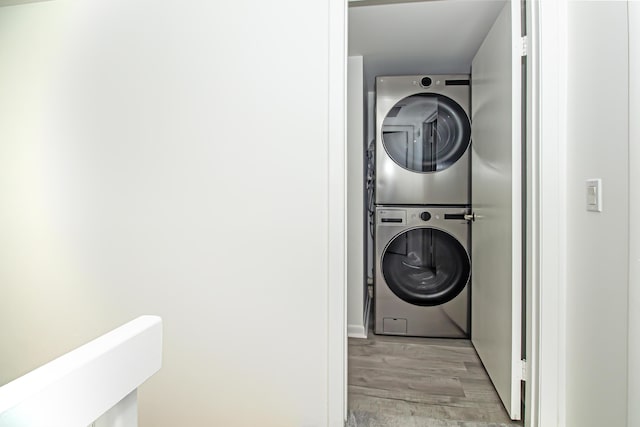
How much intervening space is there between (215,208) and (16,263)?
1.13 meters

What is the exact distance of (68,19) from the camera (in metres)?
1.84

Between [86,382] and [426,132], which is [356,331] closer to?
[426,132]

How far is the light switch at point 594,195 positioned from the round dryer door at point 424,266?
5.24ft

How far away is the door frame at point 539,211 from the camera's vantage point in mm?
1493

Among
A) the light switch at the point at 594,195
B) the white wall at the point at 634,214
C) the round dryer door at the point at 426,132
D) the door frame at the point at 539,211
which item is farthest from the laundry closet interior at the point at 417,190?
the white wall at the point at 634,214

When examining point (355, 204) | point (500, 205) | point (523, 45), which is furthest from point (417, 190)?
point (523, 45)

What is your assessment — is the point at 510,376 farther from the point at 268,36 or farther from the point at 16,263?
the point at 16,263

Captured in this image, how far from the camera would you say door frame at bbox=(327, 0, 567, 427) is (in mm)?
1493

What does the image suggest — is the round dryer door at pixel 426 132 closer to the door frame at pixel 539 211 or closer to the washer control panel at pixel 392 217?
the washer control panel at pixel 392 217

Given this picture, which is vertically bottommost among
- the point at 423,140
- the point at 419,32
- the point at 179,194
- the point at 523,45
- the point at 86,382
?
the point at 86,382

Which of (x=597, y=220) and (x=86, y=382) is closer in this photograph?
(x=86, y=382)

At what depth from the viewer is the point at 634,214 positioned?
3.46 ft

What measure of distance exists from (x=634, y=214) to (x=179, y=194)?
5.37 feet

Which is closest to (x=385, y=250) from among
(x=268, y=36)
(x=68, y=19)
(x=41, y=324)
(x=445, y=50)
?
(x=445, y=50)
